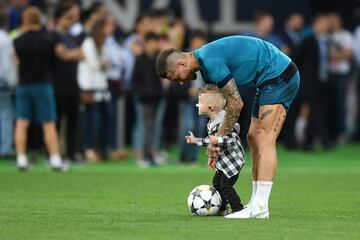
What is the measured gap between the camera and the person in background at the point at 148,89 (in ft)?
68.3

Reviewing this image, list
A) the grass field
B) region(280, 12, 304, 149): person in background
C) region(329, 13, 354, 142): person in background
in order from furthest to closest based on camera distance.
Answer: region(329, 13, 354, 142): person in background, region(280, 12, 304, 149): person in background, the grass field

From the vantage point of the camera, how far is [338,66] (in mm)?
26062

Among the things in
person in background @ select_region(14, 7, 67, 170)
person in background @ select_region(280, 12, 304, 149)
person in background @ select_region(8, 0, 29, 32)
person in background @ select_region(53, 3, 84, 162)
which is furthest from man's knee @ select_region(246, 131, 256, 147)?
person in background @ select_region(280, 12, 304, 149)

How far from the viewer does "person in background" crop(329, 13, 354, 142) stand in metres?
25.6

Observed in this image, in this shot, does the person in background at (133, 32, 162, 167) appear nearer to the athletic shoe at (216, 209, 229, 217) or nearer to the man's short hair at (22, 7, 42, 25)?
the man's short hair at (22, 7, 42, 25)

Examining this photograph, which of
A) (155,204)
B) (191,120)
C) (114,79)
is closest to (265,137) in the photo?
(155,204)

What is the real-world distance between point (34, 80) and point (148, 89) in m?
2.67

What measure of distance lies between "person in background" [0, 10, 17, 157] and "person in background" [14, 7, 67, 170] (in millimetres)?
2076

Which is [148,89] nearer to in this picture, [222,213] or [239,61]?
[222,213]

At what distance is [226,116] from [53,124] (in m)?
7.99

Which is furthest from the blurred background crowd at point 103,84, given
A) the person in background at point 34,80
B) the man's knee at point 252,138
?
the man's knee at point 252,138

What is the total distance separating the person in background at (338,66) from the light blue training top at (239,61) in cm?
1377

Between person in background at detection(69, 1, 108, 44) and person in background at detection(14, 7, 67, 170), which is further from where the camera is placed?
person in background at detection(69, 1, 108, 44)

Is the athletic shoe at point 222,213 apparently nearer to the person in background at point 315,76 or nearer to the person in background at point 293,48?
the person in background at point 315,76
